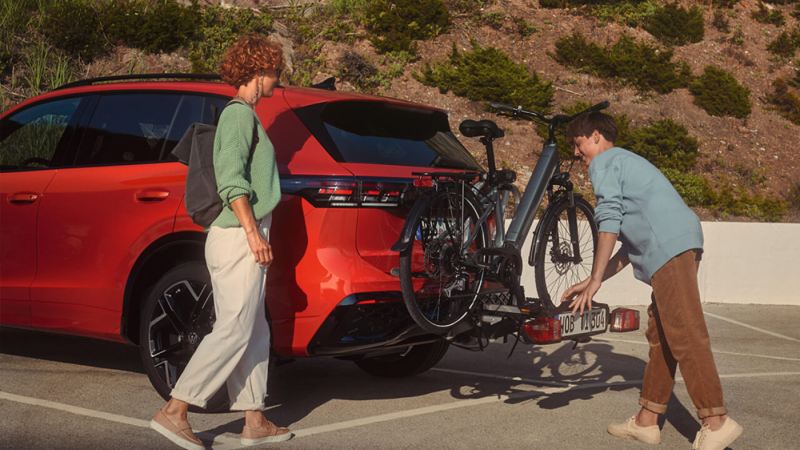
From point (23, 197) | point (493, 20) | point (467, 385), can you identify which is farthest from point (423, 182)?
point (493, 20)

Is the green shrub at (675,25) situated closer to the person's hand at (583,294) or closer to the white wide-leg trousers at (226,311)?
the person's hand at (583,294)

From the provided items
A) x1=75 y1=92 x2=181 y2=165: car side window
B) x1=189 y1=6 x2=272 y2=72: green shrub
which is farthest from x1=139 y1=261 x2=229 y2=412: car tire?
x1=189 y1=6 x2=272 y2=72: green shrub

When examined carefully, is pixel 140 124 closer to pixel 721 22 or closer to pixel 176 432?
pixel 176 432

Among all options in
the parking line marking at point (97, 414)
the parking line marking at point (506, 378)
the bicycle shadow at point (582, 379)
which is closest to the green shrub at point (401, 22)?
the bicycle shadow at point (582, 379)

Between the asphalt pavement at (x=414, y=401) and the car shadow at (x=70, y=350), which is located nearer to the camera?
the asphalt pavement at (x=414, y=401)

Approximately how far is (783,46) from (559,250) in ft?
88.3

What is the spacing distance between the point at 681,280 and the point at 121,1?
19315mm

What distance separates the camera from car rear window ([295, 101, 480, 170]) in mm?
5966

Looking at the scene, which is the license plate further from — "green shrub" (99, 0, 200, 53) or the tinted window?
"green shrub" (99, 0, 200, 53)

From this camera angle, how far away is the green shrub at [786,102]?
28016mm

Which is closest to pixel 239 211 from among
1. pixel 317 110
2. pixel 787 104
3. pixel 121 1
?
pixel 317 110

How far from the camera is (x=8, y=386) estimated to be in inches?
265

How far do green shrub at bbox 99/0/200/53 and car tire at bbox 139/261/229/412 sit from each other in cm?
1676

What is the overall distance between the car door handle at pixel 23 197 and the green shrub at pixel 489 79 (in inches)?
663
